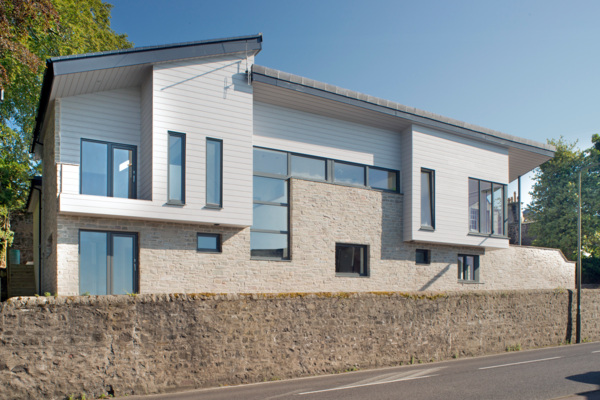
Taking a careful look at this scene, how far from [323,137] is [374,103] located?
87.4 inches

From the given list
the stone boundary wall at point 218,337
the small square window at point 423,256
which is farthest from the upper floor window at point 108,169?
the small square window at point 423,256

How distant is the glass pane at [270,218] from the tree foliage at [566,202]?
28.7 metres

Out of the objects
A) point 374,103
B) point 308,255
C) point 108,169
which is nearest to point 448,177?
point 374,103

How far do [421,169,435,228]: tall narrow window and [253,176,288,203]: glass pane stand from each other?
5.87 meters

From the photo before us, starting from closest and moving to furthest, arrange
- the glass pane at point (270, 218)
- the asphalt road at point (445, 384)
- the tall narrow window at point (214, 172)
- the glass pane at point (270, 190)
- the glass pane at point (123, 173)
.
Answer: the asphalt road at point (445, 384)
the glass pane at point (123, 173)
the tall narrow window at point (214, 172)
the glass pane at point (270, 218)
the glass pane at point (270, 190)

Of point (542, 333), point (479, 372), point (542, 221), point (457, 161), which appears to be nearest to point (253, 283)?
point (479, 372)

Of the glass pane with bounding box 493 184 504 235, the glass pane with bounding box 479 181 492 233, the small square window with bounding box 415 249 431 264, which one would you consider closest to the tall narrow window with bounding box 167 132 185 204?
the small square window with bounding box 415 249 431 264

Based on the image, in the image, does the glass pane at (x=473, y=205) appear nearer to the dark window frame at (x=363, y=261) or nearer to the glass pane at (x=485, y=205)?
the glass pane at (x=485, y=205)

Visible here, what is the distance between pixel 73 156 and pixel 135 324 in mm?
5909

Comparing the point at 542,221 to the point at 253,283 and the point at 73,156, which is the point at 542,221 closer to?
the point at 253,283

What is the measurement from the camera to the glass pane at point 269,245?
17.4 m

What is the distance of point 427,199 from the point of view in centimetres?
2102

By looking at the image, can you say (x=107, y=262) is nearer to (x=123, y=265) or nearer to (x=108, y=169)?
(x=123, y=265)

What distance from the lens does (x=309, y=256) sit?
18.3m
